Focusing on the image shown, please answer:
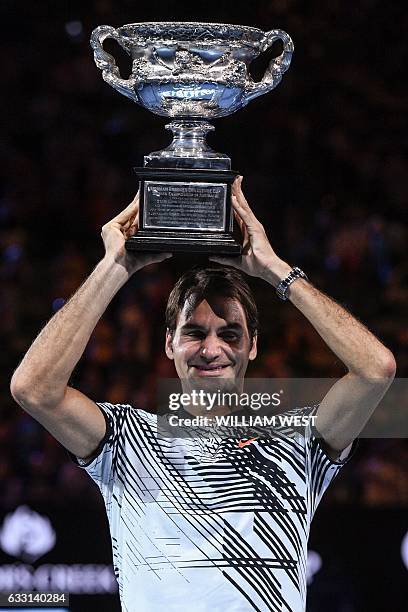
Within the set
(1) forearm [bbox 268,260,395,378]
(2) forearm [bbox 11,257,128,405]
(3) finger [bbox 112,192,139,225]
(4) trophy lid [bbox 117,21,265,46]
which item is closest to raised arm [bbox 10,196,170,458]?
(2) forearm [bbox 11,257,128,405]

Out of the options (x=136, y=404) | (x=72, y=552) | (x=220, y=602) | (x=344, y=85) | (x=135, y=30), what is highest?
(x=344, y=85)

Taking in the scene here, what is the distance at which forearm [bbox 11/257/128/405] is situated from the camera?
3.23 meters

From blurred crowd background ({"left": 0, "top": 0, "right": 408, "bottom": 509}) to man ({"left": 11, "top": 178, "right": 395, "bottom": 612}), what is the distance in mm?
2466

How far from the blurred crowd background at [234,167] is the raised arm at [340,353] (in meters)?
2.52

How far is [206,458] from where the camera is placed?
3.41 m

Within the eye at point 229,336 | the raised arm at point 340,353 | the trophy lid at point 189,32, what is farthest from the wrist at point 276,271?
the trophy lid at point 189,32

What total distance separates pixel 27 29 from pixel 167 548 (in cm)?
426

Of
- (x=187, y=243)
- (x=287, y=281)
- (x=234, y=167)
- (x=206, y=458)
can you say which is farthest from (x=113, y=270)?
(x=234, y=167)

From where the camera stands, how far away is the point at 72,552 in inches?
197

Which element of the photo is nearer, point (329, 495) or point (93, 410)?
point (93, 410)

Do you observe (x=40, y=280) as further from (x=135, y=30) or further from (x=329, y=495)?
(x=135, y=30)

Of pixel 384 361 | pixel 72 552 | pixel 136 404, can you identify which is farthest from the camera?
pixel 136 404

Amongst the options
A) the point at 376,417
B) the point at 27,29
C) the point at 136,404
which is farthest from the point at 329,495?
the point at 27,29

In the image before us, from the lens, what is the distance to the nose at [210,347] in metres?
3.42
